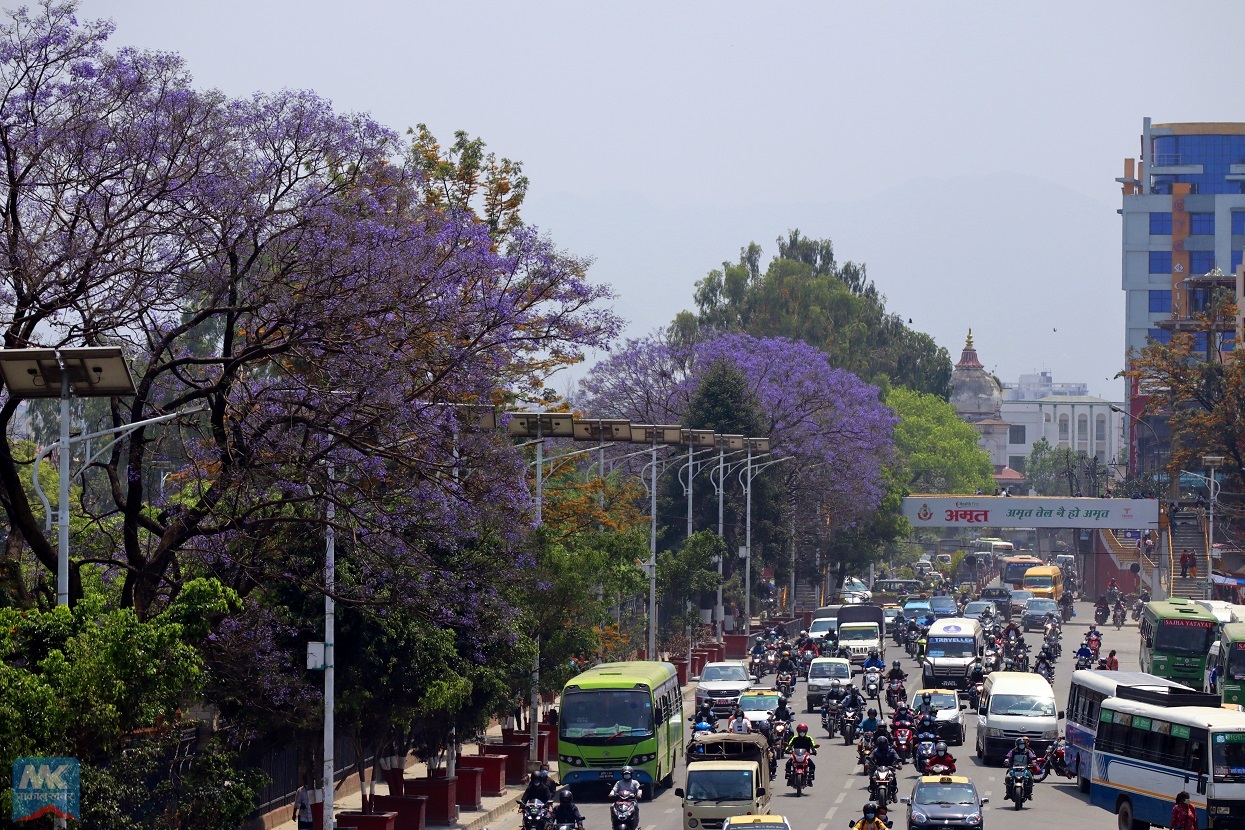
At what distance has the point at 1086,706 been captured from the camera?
34.3m

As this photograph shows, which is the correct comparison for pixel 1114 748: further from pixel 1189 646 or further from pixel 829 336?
pixel 829 336

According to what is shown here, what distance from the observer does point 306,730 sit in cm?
2656

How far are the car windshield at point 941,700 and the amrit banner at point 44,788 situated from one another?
26.9 meters

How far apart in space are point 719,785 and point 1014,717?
1191cm

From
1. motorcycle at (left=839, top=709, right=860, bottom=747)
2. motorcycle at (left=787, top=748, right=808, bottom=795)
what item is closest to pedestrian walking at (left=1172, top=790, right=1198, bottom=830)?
motorcycle at (left=787, top=748, right=808, bottom=795)

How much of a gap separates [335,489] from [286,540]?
1.20 m

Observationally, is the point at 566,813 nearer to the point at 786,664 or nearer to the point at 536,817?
the point at 536,817

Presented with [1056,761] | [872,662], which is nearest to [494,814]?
[1056,761]

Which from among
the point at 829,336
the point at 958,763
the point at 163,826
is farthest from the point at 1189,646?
the point at 829,336

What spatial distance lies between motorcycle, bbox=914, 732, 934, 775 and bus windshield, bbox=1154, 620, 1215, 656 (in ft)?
46.8

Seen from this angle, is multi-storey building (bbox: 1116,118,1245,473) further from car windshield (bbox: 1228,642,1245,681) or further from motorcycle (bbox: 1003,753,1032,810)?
motorcycle (bbox: 1003,753,1032,810)

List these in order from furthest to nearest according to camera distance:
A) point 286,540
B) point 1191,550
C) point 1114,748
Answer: point 1191,550, point 1114,748, point 286,540

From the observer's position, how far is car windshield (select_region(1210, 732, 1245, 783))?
2755cm

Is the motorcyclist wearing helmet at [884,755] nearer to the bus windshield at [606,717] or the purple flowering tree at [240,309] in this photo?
the bus windshield at [606,717]
